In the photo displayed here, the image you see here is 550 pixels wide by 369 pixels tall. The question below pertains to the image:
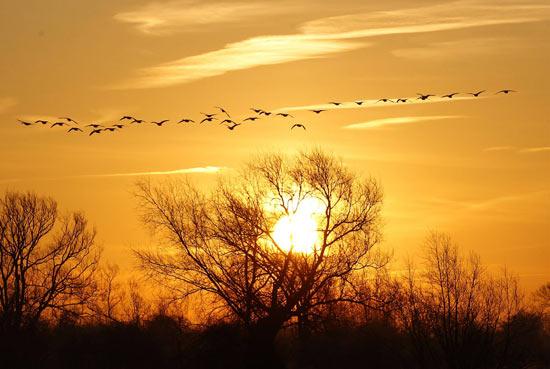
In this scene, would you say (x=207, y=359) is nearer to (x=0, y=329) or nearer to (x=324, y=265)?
(x=324, y=265)

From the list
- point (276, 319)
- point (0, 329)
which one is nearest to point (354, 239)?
point (276, 319)

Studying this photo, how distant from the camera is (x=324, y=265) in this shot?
52.6 meters

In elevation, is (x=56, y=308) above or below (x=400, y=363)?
above

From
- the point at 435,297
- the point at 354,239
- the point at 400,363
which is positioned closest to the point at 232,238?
the point at 354,239

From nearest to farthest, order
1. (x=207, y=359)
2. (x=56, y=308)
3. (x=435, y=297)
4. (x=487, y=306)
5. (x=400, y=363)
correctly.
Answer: (x=487, y=306), (x=435, y=297), (x=207, y=359), (x=400, y=363), (x=56, y=308)

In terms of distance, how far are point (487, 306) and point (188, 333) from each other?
2497 centimetres

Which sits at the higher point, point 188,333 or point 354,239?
point 354,239

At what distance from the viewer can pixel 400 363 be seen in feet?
175

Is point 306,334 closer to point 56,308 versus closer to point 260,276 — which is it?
point 260,276

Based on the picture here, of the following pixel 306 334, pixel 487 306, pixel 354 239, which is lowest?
pixel 487 306

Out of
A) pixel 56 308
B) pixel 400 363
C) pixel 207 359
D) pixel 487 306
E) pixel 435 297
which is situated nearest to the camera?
pixel 487 306

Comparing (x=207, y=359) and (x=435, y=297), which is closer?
(x=435, y=297)

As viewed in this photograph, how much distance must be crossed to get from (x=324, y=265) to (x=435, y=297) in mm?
18736

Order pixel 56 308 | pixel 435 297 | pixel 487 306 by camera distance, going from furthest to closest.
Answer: pixel 56 308 < pixel 435 297 < pixel 487 306
